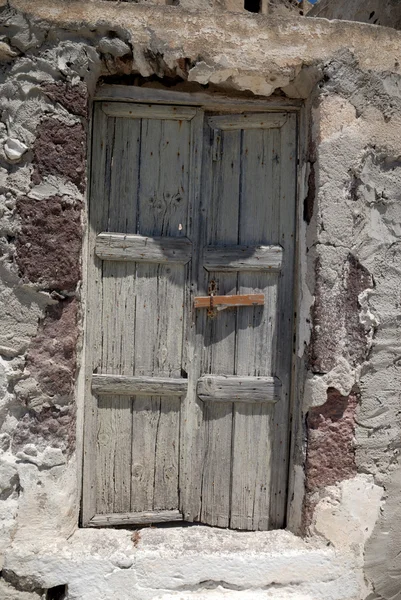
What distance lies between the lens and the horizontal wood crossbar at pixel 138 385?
7.95 feet

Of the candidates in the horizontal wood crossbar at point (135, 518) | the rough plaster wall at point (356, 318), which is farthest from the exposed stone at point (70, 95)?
the horizontal wood crossbar at point (135, 518)

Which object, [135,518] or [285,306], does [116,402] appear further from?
[285,306]

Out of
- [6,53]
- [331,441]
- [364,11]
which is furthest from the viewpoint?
[364,11]

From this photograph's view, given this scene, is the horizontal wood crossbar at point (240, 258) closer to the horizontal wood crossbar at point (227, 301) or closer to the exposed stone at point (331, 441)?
the horizontal wood crossbar at point (227, 301)

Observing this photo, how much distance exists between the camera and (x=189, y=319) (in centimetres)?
246

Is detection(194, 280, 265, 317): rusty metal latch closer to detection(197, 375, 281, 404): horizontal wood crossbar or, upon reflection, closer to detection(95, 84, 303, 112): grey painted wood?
detection(197, 375, 281, 404): horizontal wood crossbar

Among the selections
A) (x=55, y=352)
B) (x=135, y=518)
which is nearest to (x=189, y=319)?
(x=55, y=352)

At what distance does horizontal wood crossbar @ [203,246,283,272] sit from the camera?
244cm

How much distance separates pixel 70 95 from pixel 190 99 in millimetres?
549

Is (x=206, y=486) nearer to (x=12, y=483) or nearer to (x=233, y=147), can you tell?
(x=12, y=483)

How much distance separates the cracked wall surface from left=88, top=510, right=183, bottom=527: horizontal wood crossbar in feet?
0.32

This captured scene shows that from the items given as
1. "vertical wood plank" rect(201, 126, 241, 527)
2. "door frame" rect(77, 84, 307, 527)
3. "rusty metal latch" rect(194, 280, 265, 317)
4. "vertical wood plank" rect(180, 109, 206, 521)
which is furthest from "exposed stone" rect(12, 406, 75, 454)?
"rusty metal latch" rect(194, 280, 265, 317)

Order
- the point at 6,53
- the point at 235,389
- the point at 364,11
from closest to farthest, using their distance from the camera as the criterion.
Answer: the point at 6,53, the point at 235,389, the point at 364,11

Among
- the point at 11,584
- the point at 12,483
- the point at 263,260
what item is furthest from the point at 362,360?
the point at 11,584
